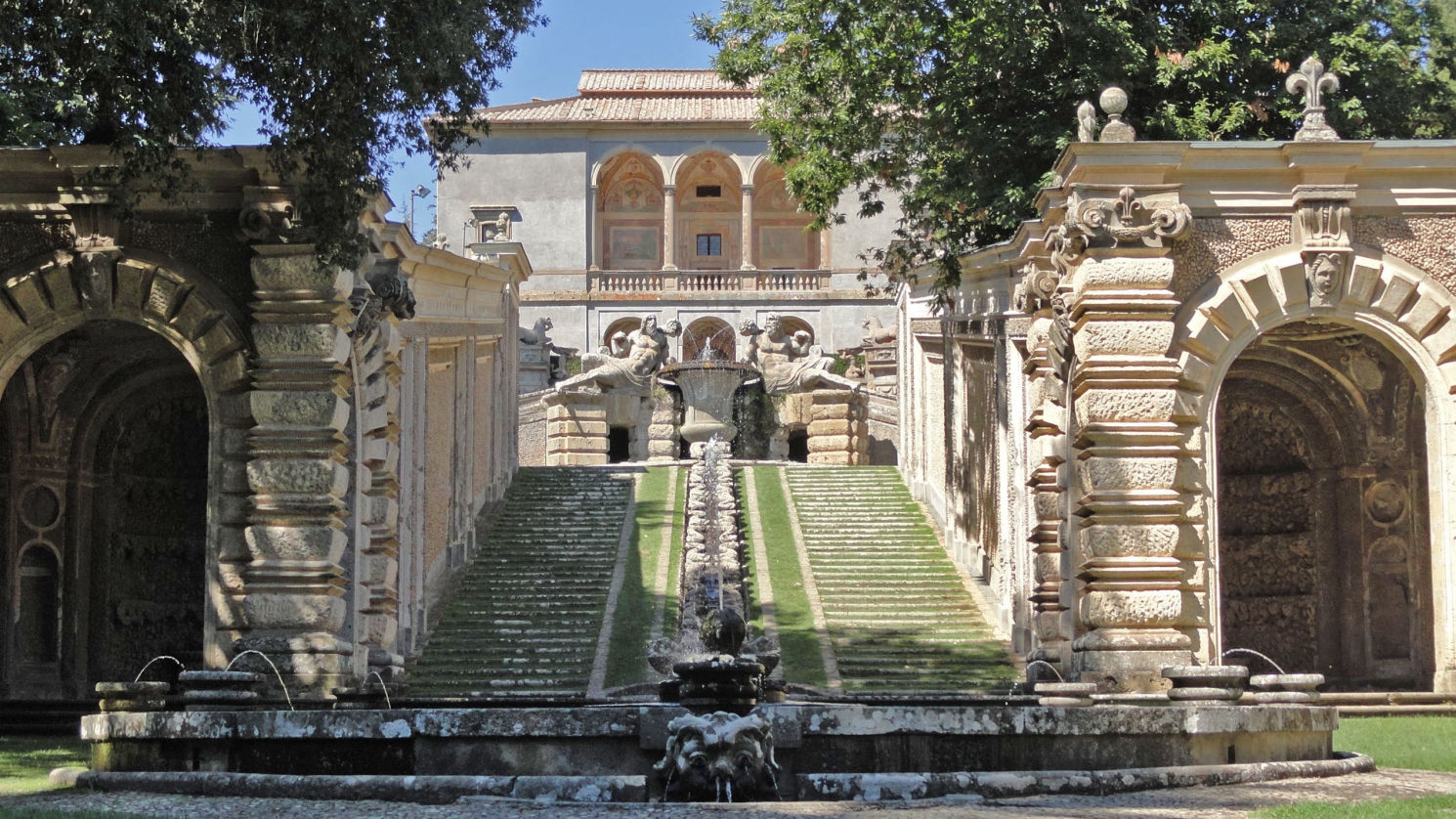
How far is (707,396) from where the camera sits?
37.4m

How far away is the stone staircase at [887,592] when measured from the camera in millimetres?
21750

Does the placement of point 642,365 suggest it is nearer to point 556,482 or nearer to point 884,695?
point 556,482

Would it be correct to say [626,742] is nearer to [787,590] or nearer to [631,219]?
[787,590]

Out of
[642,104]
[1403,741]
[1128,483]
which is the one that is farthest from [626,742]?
[642,104]

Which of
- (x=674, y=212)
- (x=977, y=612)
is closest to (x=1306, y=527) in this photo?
(x=977, y=612)

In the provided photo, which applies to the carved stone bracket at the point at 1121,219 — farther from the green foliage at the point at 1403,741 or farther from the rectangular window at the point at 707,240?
the rectangular window at the point at 707,240

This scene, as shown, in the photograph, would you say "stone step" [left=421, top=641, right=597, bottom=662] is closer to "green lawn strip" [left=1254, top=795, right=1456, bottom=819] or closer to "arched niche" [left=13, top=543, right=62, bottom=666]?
"arched niche" [left=13, top=543, right=62, bottom=666]

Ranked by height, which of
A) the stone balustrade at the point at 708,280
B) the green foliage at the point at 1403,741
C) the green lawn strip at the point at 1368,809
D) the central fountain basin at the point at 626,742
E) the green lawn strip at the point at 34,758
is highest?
the stone balustrade at the point at 708,280

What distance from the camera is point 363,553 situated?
18.3 metres

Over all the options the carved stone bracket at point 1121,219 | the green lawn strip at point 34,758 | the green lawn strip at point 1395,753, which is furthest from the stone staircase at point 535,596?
the green lawn strip at point 1395,753

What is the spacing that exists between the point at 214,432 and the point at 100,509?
5.89m

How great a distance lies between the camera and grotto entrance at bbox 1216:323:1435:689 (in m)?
21.1

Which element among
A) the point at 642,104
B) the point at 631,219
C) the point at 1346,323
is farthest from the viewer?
the point at 631,219

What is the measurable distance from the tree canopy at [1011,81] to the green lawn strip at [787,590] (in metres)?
4.39
